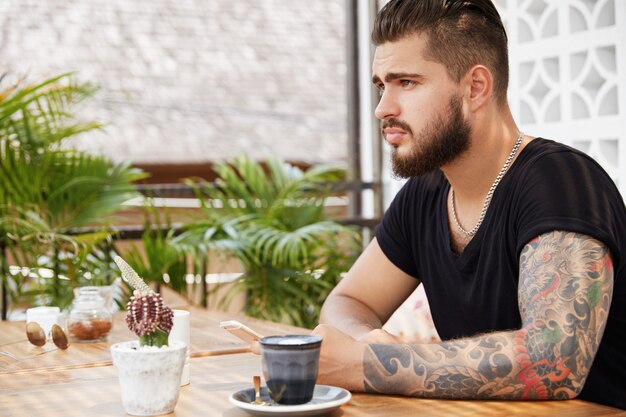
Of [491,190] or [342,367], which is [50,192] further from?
[342,367]

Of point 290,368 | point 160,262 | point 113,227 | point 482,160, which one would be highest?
point 482,160

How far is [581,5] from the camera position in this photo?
3303 millimetres

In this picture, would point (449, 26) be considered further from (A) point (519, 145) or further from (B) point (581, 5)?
(B) point (581, 5)

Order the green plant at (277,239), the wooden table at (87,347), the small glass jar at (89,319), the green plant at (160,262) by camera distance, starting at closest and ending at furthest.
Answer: the wooden table at (87,347) → the small glass jar at (89,319) → the green plant at (160,262) → the green plant at (277,239)

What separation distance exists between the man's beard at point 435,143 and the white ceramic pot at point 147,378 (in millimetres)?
782

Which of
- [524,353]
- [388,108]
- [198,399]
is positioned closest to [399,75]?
[388,108]

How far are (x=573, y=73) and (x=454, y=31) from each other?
1506mm

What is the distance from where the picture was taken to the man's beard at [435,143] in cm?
199

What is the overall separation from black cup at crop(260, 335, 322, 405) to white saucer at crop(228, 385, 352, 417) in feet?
0.06

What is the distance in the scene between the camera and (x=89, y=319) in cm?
209

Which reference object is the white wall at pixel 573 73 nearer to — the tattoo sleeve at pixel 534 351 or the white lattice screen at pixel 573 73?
the white lattice screen at pixel 573 73

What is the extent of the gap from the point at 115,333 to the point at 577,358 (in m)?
1.11

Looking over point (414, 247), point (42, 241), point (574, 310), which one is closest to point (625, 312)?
point (574, 310)

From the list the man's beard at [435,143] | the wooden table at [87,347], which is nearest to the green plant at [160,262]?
the wooden table at [87,347]
